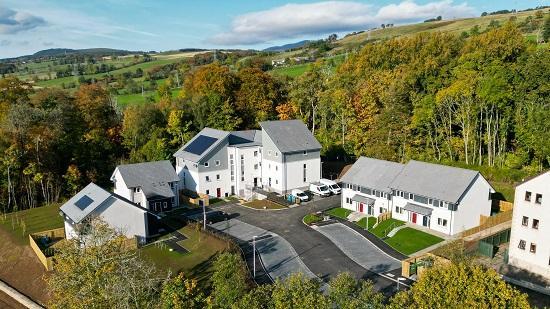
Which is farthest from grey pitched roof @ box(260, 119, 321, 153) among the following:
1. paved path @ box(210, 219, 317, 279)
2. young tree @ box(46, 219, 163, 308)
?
young tree @ box(46, 219, 163, 308)

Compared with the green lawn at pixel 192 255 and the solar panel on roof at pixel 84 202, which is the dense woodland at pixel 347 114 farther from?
the green lawn at pixel 192 255

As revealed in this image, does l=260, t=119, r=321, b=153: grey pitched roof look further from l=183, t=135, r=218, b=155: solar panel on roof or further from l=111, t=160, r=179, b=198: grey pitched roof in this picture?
l=111, t=160, r=179, b=198: grey pitched roof

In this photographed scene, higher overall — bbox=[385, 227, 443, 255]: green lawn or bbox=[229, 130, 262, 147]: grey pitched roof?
bbox=[229, 130, 262, 147]: grey pitched roof

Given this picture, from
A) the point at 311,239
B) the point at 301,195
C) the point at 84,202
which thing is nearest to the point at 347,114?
the point at 301,195

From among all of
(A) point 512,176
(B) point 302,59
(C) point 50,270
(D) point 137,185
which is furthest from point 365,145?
(B) point 302,59

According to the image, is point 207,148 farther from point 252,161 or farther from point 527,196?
point 527,196

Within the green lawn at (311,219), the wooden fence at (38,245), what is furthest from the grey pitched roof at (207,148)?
the wooden fence at (38,245)

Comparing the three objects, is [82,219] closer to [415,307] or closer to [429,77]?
[415,307]
